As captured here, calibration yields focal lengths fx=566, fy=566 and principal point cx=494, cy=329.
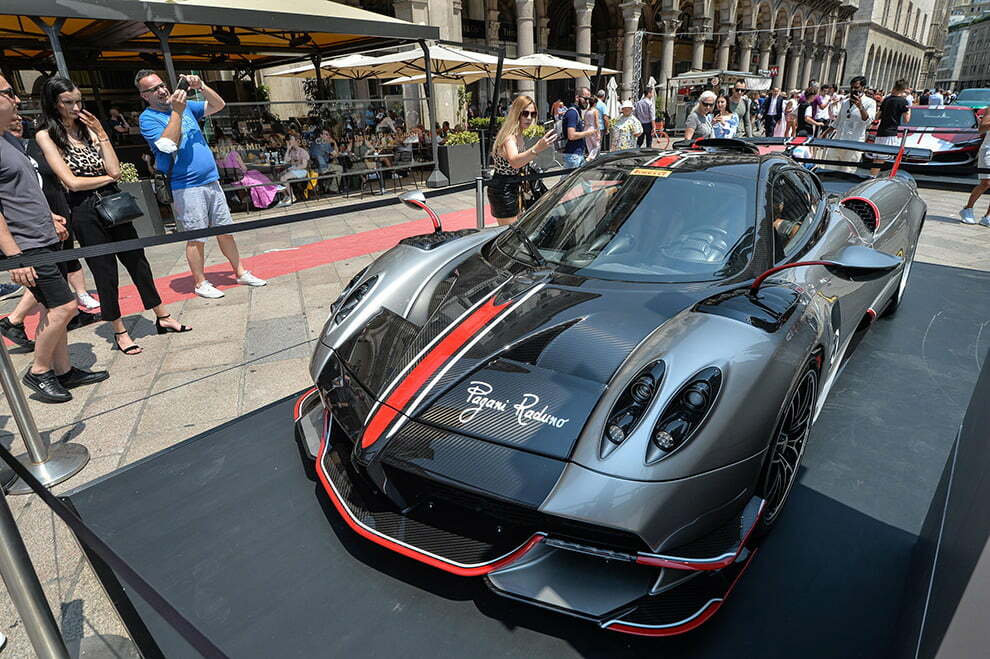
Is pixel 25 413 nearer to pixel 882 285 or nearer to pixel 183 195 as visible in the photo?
pixel 183 195

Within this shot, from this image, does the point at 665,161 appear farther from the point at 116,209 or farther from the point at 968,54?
the point at 968,54

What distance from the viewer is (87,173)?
3.81m

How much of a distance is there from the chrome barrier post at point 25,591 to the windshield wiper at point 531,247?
207 centimetres

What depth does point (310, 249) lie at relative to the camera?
280 inches

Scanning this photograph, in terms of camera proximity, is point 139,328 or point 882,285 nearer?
point 882,285

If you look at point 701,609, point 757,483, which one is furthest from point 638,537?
point 757,483

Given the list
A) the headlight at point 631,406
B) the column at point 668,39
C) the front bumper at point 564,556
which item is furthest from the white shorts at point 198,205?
the column at point 668,39

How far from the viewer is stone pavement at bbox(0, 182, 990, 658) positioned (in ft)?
7.00

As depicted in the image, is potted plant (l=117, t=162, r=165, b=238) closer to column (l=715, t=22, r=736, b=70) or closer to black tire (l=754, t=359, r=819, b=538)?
black tire (l=754, t=359, r=819, b=538)

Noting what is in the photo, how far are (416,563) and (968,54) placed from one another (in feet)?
610

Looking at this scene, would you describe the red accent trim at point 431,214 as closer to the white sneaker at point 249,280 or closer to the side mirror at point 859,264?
the side mirror at point 859,264

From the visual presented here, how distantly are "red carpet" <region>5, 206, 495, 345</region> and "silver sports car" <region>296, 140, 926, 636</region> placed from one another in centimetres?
357

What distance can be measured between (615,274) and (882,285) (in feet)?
6.42

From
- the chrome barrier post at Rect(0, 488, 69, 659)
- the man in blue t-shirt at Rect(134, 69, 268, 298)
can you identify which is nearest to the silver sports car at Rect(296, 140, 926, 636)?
the chrome barrier post at Rect(0, 488, 69, 659)
